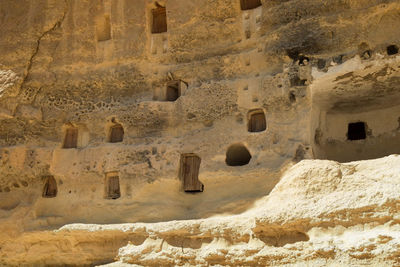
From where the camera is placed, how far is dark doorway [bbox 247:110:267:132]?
9469mm

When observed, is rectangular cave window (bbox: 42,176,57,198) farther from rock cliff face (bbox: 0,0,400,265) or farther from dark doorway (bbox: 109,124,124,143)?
dark doorway (bbox: 109,124,124,143)

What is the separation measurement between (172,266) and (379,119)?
5.70 metres

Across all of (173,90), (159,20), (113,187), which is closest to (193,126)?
(173,90)

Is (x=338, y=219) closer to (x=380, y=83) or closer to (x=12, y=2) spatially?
(x=380, y=83)

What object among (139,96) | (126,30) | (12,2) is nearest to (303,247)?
(139,96)

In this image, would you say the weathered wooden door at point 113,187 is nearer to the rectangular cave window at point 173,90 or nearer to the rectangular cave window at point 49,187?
the rectangular cave window at point 49,187

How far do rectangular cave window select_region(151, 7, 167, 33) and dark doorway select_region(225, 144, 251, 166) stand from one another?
11.8ft

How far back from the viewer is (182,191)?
966cm

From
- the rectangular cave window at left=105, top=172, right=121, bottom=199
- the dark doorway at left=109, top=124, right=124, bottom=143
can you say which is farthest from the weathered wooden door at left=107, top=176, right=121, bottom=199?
the dark doorway at left=109, top=124, right=124, bottom=143

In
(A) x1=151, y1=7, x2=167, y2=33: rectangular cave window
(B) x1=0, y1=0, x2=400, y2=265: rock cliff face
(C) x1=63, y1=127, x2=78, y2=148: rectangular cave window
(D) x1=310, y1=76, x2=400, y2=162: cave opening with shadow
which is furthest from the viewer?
(A) x1=151, y1=7, x2=167, y2=33: rectangular cave window

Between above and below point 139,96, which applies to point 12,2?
above

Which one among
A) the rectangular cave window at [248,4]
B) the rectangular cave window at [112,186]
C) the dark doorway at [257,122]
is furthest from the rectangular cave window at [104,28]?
the dark doorway at [257,122]

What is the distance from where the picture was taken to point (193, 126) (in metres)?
9.92

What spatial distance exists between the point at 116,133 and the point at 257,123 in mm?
3407
